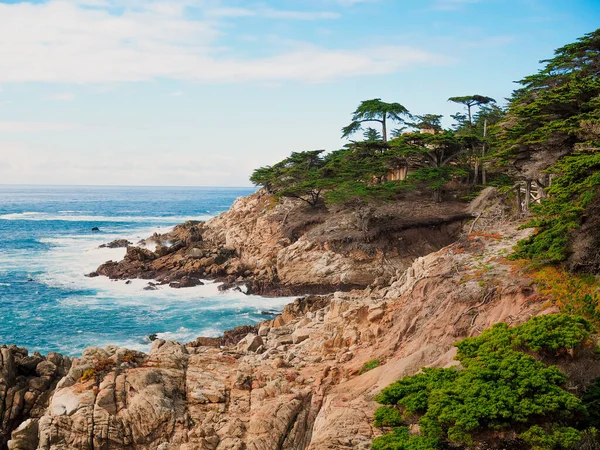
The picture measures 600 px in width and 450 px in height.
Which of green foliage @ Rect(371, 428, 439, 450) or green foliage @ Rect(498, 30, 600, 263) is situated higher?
green foliage @ Rect(498, 30, 600, 263)

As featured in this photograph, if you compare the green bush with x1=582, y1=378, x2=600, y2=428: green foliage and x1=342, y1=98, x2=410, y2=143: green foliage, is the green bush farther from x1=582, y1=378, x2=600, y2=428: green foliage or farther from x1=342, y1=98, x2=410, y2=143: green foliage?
A: x1=342, y1=98, x2=410, y2=143: green foliage

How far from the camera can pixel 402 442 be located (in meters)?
9.95

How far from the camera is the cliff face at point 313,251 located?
36719 mm

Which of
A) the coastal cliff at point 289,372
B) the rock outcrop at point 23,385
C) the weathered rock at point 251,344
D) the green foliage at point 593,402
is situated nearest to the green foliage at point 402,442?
the coastal cliff at point 289,372

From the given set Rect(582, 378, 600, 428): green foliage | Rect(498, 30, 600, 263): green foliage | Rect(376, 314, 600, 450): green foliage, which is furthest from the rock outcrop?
Rect(498, 30, 600, 263): green foliage

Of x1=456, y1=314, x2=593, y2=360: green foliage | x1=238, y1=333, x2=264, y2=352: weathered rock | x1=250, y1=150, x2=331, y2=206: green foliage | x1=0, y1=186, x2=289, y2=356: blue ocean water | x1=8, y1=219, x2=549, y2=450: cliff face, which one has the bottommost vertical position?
x1=0, y1=186, x2=289, y2=356: blue ocean water

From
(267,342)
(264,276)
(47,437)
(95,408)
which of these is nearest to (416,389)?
(95,408)

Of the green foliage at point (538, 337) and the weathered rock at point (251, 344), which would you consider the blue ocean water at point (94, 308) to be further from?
the green foliage at point (538, 337)

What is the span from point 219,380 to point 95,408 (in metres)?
3.80

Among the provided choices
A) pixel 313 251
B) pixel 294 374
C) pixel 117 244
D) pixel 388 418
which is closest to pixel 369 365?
pixel 294 374

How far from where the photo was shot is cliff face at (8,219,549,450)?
1306 centimetres

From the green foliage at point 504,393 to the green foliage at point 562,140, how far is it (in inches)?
186

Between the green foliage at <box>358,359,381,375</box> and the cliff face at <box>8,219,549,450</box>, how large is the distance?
0.24 meters

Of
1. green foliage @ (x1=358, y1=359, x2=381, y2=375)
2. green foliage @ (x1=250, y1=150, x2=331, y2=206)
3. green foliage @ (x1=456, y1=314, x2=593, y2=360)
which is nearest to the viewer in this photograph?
green foliage @ (x1=456, y1=314, x2=593, y2=360)
